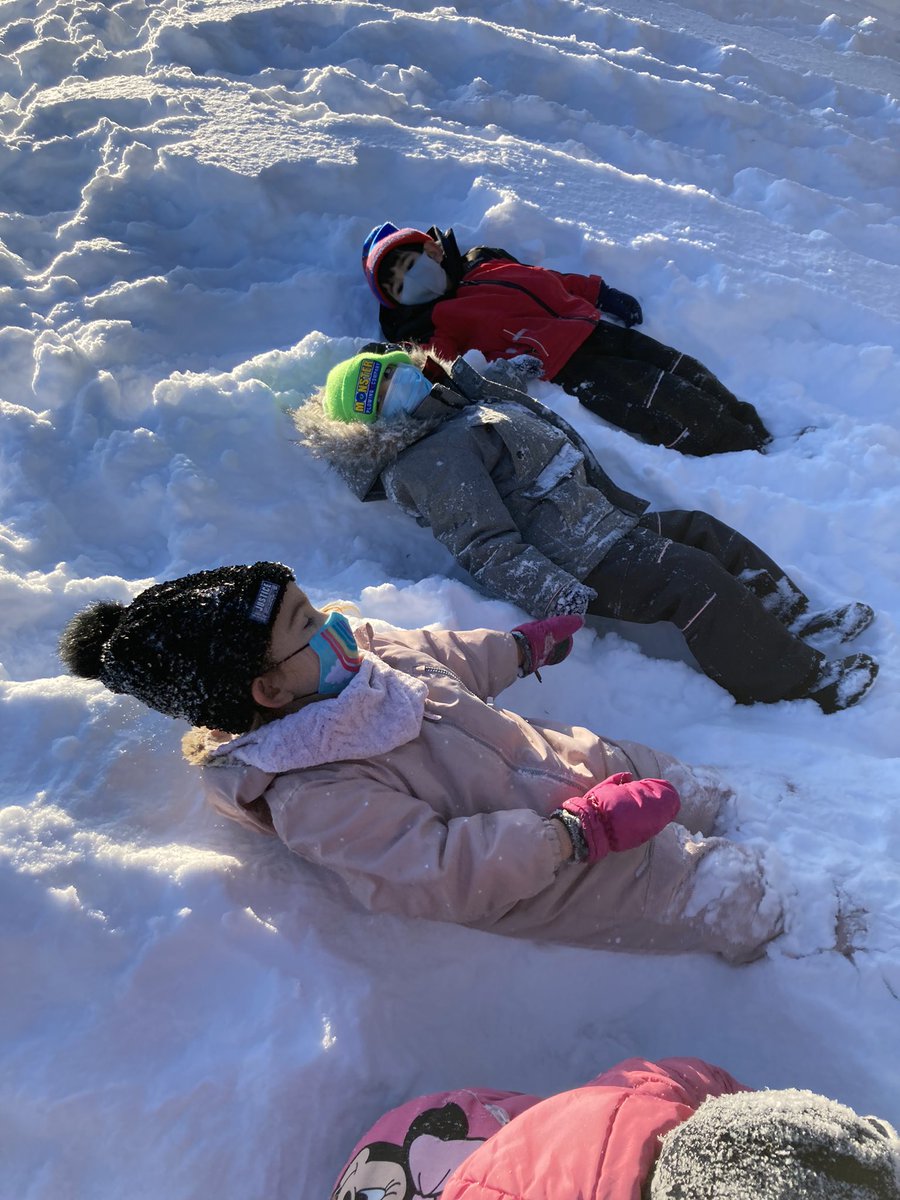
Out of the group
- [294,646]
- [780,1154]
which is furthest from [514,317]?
[780,1154]

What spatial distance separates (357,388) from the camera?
282cm

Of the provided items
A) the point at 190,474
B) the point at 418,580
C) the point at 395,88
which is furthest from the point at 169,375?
the point at 395,88

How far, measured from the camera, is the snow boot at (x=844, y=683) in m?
2.50

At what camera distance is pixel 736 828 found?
215 cm

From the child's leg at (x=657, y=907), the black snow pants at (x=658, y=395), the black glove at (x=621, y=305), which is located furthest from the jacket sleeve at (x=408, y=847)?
the black glove at (x=621, y=305)

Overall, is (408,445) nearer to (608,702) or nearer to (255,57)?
(608,702)

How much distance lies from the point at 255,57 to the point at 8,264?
216cm

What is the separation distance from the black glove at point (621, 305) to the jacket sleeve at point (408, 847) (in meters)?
2.64

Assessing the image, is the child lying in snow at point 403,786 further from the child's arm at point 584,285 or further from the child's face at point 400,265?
the child's arm at point 584,285

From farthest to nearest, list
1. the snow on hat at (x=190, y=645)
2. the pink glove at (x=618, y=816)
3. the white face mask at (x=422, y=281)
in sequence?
the white face mask at (x=422, y=281) < the pink glove at (x=618, y=816) < the snow on hat at (x=190, y=645)

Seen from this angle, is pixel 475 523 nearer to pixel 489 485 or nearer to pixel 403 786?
pixel 489 485

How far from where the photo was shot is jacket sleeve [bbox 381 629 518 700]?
2.19 m

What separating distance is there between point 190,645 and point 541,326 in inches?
97.0

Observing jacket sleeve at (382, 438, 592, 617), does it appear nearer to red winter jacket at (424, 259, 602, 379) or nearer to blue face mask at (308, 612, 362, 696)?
blue face mask at (308, 612, 362, 696)
